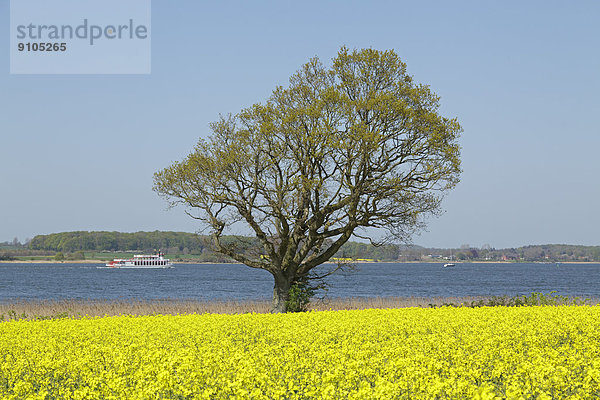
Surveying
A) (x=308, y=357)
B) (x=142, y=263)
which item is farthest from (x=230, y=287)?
(x=142, y=263)

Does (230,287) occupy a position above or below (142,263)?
below

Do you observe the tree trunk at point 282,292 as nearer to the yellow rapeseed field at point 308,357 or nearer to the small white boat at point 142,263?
the yellow rapeseed field at point 308,357

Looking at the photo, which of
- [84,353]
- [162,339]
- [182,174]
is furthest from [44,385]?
[182,174]

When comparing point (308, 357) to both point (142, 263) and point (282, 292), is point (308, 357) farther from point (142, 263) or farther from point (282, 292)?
point (142, 263)

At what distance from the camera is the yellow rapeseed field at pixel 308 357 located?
8.55m

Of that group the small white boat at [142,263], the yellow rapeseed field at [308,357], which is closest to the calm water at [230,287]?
the yellow rapeseed field at [308,357]

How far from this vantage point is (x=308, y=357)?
10867 mm

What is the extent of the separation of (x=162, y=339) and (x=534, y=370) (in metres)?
7.77

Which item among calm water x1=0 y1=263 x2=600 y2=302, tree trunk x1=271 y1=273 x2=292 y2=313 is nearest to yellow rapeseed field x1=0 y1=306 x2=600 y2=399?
tree trunk x1=271 y1=273 x2=292 y2=313

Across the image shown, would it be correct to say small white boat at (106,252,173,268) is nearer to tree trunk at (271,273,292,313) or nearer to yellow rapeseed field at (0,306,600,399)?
tree trunk at (271,273,292,313)

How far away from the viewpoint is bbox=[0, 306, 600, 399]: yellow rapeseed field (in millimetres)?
8547

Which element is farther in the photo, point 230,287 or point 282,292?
point 230,287

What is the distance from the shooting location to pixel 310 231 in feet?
84.8

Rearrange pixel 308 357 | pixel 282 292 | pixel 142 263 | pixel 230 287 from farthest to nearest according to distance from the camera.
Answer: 1. pixel 142 263
2. pixel 230 287
3. pixel 282 292
4. pixel 308 357
